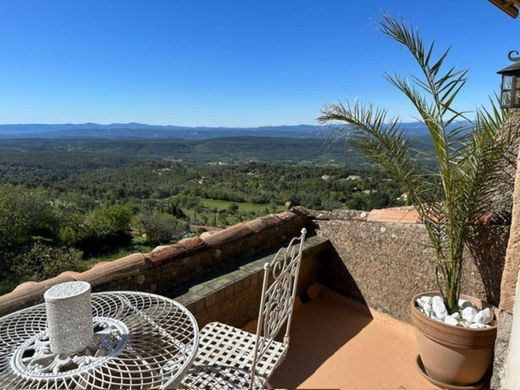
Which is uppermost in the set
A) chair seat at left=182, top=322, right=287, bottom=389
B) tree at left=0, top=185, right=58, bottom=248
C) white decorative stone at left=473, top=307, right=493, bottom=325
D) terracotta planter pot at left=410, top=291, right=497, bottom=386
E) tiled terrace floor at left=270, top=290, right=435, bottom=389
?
chair seat at left=182, top=322, right=287, bottom=389

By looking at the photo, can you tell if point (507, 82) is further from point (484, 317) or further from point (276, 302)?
point (276, 302)

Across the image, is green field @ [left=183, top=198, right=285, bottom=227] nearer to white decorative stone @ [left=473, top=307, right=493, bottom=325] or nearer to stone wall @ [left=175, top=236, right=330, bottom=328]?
stone wall @ [left=175, top=236, right=330, bottom=328]

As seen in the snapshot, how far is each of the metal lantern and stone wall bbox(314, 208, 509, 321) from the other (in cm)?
77

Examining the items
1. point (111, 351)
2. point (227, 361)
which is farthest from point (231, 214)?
point (111, 351)

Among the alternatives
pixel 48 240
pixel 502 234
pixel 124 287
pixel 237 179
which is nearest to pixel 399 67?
pixel 502 234

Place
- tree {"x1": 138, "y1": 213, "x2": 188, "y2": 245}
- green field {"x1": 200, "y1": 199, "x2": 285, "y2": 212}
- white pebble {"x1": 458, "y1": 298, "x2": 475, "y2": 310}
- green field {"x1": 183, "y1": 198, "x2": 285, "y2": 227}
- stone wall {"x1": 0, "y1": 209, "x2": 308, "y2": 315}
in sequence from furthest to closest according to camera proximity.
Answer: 1. green field {"x1": 200, "y1": 199, "x2": 285, "y2": 212}
2. green field {"x1": 183, "y1": 198, "x2": 285, "y2": 227}
3. tree {"x1": 138, "y1": 213, "x2": 188, "y2": 245}
4. white pebble {"x1": 458, "y1": 298, "x2": 475, "y2": 310}
5. stone wall {"x1": 0, "y1": 209, "x2": 308, "y2": 315}

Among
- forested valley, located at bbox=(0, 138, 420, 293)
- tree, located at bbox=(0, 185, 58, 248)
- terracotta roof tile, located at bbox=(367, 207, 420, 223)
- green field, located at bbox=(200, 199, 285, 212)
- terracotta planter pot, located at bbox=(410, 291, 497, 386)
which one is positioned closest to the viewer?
terracotta planter pot, located at bbox=(410, 291, 497, 386)

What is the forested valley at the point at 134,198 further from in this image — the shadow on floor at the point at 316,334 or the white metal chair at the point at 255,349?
the white metal chair at the point at 255,349

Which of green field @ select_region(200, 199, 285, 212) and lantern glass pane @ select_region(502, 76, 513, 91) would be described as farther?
green field @ select_region(200, 199, 285, 212)

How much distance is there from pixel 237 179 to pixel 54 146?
63.3 m

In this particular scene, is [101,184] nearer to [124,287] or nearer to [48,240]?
[48,240]

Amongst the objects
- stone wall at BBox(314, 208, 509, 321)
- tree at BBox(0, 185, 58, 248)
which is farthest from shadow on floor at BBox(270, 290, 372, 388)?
tree at BBox(0, 185, 58, 248)

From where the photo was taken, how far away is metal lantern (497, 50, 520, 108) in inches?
76.4

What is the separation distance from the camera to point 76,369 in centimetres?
101
